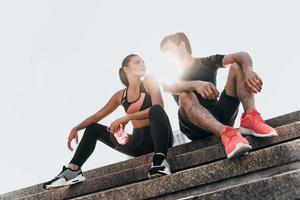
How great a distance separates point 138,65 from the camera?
4.71 metres

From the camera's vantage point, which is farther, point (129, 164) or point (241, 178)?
point (129, 164)

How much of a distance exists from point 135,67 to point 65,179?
1.85m

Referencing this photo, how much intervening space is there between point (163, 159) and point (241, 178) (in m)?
0.91

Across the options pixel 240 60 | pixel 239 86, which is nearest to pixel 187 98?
pixel 239 86

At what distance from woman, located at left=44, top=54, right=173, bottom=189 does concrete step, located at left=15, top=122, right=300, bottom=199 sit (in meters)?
0.17

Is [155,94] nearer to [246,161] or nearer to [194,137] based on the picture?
[194,137]

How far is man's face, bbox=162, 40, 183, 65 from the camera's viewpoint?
4.27 m

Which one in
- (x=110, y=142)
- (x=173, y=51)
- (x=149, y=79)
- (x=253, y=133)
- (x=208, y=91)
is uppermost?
(x=173, y=51)

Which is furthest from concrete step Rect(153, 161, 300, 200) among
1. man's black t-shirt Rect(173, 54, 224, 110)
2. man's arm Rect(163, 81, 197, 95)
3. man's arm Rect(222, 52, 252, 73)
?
man's black t-shirt Rect(173, 54, 224, 110)

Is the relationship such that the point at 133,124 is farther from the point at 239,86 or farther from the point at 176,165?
the point at 239,86

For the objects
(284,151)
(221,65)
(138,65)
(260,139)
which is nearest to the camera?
(284,151)

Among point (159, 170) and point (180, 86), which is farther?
point (180, 86)

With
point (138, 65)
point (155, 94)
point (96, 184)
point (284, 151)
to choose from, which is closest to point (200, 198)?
point (284, 151)

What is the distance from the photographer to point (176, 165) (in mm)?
3111
